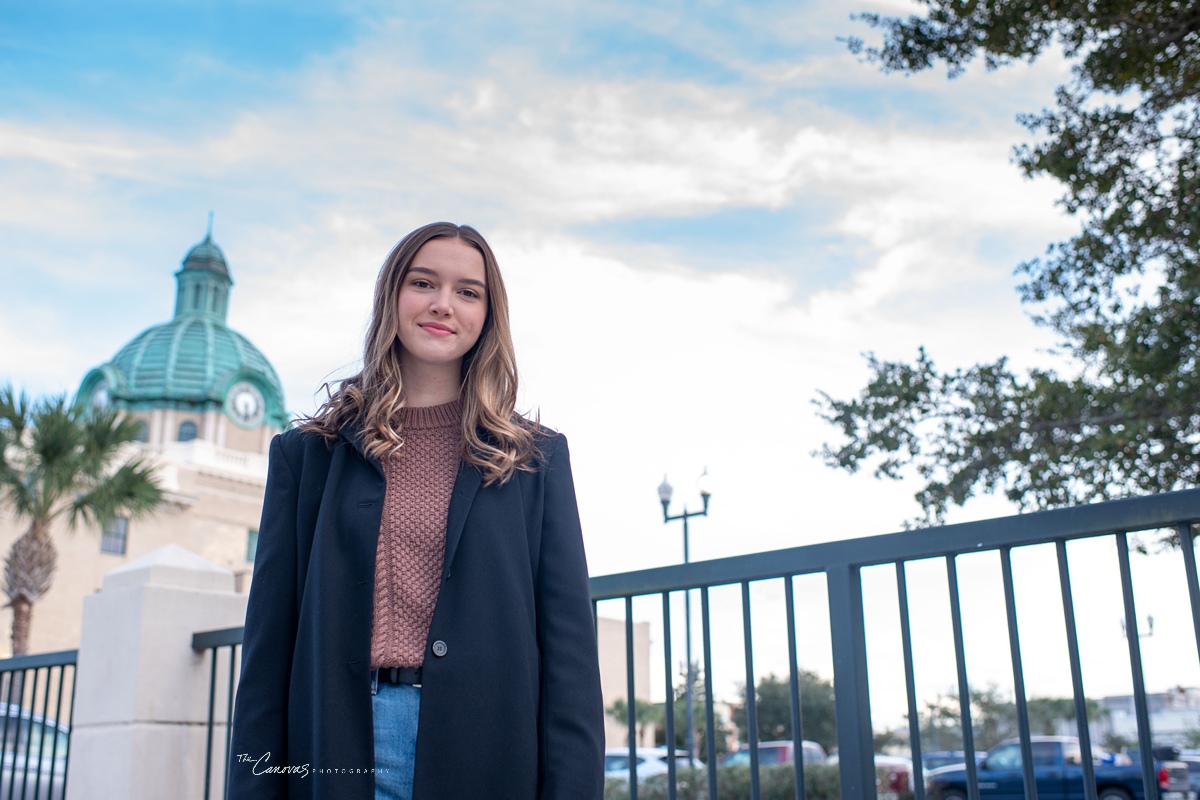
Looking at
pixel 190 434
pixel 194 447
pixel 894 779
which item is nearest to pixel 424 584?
pixel 894 779

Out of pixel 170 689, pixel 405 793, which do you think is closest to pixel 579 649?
pixel 405 793

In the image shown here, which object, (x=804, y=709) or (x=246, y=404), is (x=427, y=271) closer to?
(x=804, y=709)

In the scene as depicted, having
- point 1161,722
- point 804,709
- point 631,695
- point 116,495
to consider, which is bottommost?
point 1161,722

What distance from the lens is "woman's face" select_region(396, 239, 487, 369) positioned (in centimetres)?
250

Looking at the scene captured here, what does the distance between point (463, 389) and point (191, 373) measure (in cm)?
5201

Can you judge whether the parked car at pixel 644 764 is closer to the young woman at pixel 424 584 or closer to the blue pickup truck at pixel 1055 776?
the blue pickup truck at pixel 1055 776

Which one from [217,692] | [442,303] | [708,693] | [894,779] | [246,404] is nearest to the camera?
[442,303]

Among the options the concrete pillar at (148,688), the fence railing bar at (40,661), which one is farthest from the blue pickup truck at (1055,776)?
the fence railing bar at (40,661)

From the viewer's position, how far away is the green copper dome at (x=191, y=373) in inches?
1970

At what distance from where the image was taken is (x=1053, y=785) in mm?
16062

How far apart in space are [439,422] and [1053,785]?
1630 centimetres

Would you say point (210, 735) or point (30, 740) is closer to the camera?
point (210, 735)

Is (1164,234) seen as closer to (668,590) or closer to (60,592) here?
(668,590)

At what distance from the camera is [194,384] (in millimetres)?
50500
